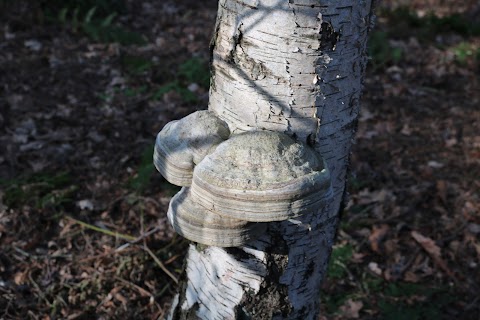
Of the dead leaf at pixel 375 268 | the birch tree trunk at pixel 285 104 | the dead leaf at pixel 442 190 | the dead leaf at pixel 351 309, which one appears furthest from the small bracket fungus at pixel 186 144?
the dead leaf at pixel 442 190

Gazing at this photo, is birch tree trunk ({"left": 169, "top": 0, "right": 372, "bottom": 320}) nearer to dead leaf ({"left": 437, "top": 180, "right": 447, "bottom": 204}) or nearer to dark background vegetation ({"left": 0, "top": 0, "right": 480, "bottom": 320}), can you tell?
dark background vegetation ({"left": 0, "top": 0, "right": 480, "bottom": 320})

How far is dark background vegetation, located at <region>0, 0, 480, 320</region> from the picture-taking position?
13.9ft

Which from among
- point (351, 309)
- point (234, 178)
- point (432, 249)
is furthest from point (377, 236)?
point (234, 178)

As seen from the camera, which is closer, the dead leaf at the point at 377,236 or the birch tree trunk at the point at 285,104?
the birch tree trunk at the point at 285,104

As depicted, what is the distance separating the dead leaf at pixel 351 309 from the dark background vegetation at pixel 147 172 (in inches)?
0.5

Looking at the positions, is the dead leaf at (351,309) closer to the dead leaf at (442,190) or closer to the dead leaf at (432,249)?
the dead leaf at (432,249)

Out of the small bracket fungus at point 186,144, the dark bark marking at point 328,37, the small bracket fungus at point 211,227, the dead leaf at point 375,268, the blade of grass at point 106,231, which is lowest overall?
the blade of grass at point 106,231

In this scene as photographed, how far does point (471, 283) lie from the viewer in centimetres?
451


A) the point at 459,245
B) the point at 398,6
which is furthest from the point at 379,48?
the point at 459,245

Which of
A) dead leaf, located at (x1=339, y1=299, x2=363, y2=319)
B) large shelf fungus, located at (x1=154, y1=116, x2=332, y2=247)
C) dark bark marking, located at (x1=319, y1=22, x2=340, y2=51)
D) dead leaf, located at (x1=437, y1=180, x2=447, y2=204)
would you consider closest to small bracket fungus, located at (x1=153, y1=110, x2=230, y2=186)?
large shelf fungus, located at (x1=154, y1=116, x2=332, y2=247)

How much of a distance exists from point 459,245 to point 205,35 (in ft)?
21.7

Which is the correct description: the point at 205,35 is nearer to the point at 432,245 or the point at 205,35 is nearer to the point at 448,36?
the point at 448,36

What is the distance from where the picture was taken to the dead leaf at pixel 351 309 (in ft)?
13.5

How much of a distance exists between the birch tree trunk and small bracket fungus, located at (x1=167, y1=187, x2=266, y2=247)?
0.85ft
